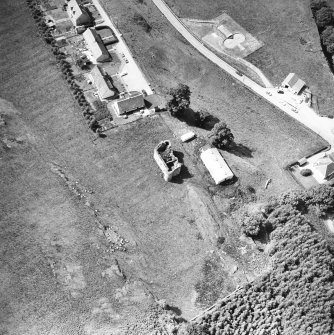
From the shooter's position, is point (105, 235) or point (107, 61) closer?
point (105, 235)

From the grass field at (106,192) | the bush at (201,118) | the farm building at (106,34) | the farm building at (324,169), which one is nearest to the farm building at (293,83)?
the grass field at (106,192)

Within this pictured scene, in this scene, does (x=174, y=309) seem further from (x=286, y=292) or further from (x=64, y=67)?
(x=64, y=67)

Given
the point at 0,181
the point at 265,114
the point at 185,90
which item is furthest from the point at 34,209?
the point at 265,114

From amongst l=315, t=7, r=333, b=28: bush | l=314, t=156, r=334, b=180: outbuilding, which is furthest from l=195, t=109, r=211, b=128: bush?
l=315, t=7, r=333, b=28: bush

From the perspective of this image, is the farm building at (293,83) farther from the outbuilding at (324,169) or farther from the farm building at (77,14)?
the farm building at (77,14)

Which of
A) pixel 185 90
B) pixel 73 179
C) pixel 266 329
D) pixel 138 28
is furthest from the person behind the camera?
pixel 138 28

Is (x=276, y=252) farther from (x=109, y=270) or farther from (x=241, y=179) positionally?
(x=109, y=270)

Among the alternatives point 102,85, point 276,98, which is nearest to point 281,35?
point 276,98
